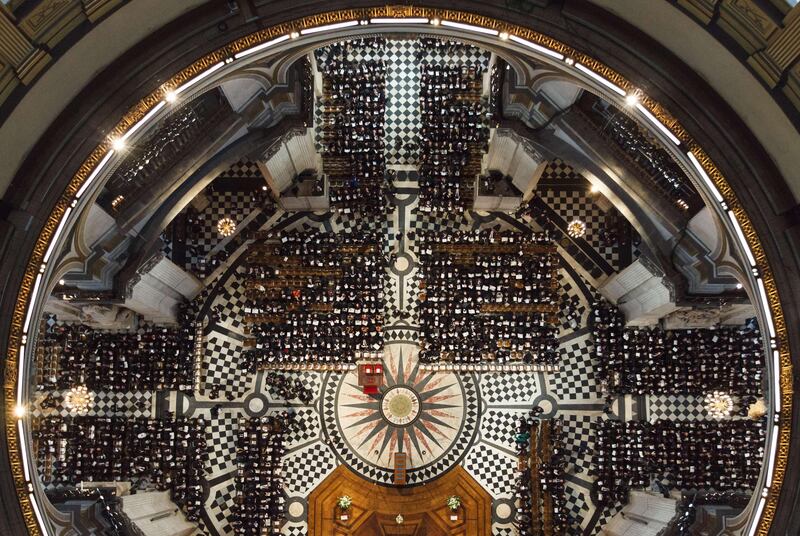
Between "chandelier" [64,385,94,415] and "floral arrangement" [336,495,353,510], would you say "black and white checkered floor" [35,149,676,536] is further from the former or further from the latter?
"floral arrangement" [336,495,353,510]

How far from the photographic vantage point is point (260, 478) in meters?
16.4

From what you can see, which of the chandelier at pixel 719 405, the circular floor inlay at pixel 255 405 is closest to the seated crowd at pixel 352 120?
the circular floor inlay at pixel 255 405

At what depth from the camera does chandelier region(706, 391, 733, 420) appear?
16.0 m

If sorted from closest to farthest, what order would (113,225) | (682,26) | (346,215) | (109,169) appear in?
(682,26) < (109,169) < (113,225) < (346,215)

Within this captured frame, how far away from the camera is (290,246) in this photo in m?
16.6

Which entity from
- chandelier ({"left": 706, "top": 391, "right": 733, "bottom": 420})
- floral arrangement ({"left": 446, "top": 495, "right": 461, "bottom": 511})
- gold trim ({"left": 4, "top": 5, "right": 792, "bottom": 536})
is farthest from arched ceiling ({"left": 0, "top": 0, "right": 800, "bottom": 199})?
floral arrangement ({"left": 446, "top": 495, "right": 461, "bottom": 511})

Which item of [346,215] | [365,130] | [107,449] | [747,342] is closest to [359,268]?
[346,215]

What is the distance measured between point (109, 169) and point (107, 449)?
10.2m

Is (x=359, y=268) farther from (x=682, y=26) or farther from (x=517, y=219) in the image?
(x=682, y=26)

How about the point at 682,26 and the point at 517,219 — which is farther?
the point at 517,219

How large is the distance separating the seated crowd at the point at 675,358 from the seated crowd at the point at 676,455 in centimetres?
101

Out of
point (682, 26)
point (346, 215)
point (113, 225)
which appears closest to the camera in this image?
point (682, 26)

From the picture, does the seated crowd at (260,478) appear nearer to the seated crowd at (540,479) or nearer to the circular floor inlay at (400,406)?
the circular floor inlay at (400,406)

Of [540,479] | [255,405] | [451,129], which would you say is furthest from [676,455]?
[255,405]
